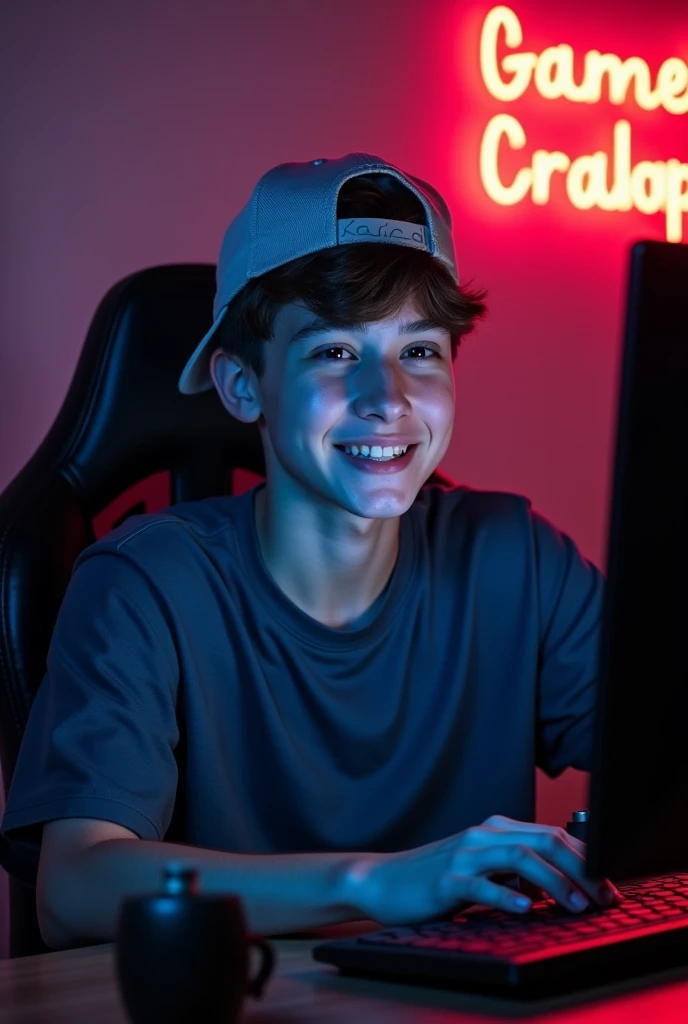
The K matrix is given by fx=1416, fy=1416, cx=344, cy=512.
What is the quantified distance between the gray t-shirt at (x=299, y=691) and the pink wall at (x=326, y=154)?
0.64 m

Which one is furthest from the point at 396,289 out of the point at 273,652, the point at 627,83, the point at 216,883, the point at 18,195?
the point at 627,83

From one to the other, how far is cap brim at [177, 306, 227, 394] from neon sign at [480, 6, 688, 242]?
162cm

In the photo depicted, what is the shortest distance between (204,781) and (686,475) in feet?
2.59

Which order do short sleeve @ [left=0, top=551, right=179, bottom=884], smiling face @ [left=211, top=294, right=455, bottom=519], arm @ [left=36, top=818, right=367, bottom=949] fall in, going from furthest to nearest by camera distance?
smiling face @ [left=211, top=294, right=455, bottom=519], short sleeve @ [left=0, top=551, right=179, bottom=884], arm @ [left=36, top=818, right=367, bottom=949]

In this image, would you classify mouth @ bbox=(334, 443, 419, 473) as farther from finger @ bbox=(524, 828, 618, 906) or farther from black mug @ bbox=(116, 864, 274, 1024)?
black mug @ bbox=(116, 864, 274, 1024)

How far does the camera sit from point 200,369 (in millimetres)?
1615

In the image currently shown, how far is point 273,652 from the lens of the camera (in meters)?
1.44

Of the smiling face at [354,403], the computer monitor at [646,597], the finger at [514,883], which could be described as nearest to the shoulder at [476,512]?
the smiling face at [354,403]

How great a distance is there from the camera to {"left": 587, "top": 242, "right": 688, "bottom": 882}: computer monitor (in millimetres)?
685

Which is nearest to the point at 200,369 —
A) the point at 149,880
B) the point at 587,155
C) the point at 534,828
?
the point at 149,880

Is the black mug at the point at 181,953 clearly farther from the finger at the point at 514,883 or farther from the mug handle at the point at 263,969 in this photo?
the finger at the point at 514,883

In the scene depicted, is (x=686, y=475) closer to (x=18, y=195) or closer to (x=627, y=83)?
(x=18, y=195)

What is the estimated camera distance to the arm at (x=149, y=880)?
984mm

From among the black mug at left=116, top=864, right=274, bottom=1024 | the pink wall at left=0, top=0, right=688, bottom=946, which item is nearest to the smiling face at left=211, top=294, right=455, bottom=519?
the pink wall at left=0, top=0, right=688, bottom=946
